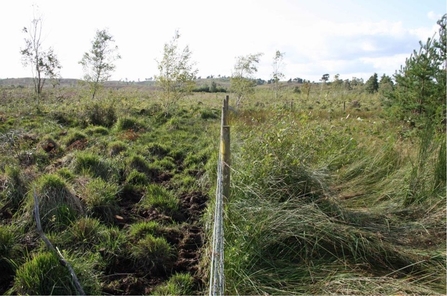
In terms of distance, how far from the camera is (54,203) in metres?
3.78

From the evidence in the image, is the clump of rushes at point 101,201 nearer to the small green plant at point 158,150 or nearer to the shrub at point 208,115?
the small green plant at point 158,150

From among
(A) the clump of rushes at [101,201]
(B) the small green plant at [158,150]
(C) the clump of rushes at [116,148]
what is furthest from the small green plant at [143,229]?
(B) the small green plant at [158,150]

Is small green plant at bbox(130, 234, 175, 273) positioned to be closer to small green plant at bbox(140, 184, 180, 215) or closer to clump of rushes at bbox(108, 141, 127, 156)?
small green plant at bbox(140, 184, 180, 215)

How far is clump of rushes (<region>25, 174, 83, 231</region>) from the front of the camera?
11.8 ft

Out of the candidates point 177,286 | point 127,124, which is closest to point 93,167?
point 177,286

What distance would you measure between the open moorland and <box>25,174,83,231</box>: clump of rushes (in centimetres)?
1

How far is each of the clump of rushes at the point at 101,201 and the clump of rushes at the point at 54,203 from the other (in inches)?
7.7

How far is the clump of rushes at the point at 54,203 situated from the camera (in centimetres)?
361

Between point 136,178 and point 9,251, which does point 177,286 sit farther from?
point 136,178

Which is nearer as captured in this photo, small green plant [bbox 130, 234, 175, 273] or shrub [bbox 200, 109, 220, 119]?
small green plant [bbox 130, 234, 175, 273]

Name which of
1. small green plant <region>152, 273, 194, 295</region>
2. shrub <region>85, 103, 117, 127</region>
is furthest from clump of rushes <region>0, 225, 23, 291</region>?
shrub <region>85, 103, 117, 127</region>

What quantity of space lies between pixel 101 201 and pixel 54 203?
604 mm

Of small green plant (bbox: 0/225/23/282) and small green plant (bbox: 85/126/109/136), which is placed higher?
small green plant (bbox: 85/126/109/136)

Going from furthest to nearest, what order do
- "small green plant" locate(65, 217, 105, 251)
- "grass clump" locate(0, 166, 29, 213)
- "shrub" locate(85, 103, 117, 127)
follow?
1. "shrub" locate(85, 103, 117, 127)
2. "grass clump" locate(0, 166, 29, 213)
3. "small green plant" locate(65, 217, 105, 251)
